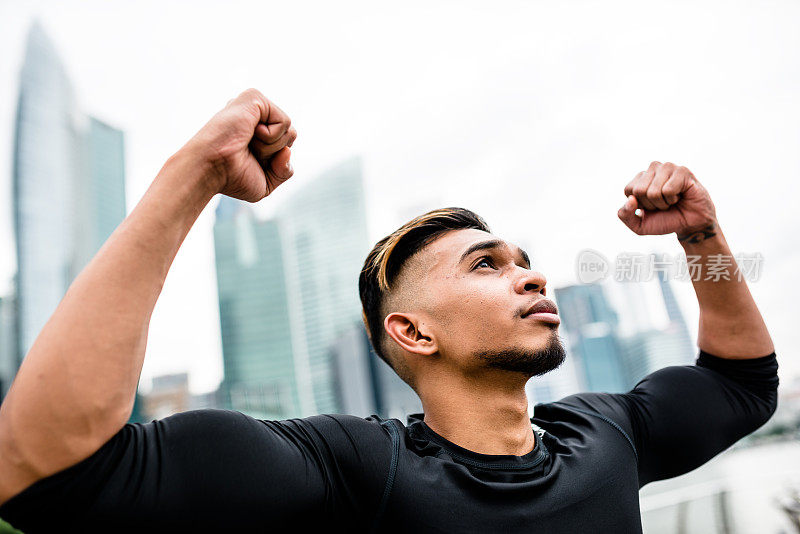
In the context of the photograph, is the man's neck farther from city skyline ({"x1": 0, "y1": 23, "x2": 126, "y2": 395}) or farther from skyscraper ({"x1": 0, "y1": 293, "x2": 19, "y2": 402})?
skyscraper ({"x1": 0, "y1": 293, "x2": 19, "y2": 402})

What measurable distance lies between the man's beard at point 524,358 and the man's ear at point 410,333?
0.44ft

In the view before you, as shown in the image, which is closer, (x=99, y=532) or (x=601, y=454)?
(x=99, y=532)

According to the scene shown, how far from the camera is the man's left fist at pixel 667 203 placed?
4.34 ft

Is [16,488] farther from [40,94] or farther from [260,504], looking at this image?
[40,94]

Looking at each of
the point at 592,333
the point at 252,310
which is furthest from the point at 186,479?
the point at 252,310

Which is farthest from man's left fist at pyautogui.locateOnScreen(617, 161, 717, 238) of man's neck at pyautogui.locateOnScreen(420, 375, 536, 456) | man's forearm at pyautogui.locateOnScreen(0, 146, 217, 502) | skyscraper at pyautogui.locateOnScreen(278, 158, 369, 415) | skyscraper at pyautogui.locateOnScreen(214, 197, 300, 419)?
skyscraper at pyautogui.locateOnScreen(278, 158, 369, 415)

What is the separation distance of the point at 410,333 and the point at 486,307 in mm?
212

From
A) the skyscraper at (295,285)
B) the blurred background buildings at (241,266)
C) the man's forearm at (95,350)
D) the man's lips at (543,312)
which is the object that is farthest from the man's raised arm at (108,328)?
the skyscraper at (295,285)

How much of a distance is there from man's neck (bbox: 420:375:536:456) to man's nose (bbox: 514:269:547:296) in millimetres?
213

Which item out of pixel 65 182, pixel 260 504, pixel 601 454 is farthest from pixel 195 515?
pixel 65 182

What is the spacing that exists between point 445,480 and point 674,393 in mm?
734

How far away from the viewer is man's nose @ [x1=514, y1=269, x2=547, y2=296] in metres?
1.25

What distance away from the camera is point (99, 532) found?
2.29 ft

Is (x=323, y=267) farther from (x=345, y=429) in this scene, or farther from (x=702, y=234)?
(x=345, y=429)
